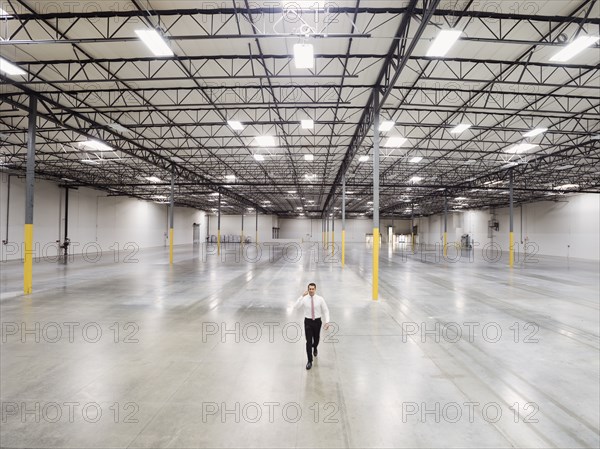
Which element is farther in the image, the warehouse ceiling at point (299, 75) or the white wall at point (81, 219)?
the white wall at point (81, 219)

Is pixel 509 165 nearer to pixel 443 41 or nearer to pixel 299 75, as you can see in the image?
pixel 299 75

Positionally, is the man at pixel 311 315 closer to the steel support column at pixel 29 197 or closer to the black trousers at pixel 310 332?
the black trousers at pixel 310 332

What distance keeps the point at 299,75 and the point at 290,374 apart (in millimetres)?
9658

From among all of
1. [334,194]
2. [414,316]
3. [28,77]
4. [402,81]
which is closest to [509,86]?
[402,81]

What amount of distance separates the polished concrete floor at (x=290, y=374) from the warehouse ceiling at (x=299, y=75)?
7142mm

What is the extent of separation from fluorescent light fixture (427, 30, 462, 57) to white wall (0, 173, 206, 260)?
95.6ft

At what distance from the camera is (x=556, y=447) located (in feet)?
12.8

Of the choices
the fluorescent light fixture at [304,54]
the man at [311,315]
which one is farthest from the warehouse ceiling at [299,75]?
the man at [311,315]

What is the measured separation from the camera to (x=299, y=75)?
11.4 m

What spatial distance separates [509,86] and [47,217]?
111 feet

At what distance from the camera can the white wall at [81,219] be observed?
80.5 feet

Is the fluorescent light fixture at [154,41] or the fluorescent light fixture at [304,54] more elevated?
the fluorescent light fixture at [154,41]

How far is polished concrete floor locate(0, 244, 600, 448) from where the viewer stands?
4.14 meters

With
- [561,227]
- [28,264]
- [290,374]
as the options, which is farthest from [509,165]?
[28,264]
